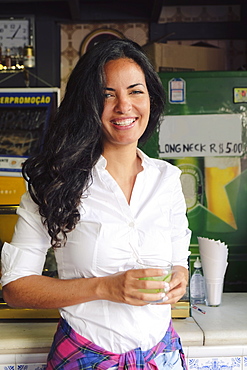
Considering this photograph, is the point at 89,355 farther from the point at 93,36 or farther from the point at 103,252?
the point at 93,36

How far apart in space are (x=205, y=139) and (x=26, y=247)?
68.8 inches

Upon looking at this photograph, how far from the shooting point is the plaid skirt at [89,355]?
132cm

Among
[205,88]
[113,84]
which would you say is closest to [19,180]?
[205,88]

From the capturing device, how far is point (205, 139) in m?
2.88

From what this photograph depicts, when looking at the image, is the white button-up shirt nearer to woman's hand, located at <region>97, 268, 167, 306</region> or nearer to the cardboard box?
woman's hand, located at <region>97, 268, 167, 306</region>

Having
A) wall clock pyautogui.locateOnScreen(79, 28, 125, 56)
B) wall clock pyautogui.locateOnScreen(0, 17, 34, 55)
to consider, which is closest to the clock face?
wall clock pyautogui.locateOnScreen(0, 17, 34, 55)

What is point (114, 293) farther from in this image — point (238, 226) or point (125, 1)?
point (125, 1)

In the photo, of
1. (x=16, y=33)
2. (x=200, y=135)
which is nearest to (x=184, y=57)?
(x=200, y=135)

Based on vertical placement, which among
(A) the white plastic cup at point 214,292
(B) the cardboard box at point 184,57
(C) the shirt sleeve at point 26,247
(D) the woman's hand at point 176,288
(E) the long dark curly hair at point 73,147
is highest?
(B) the cardboard box at point 184,57

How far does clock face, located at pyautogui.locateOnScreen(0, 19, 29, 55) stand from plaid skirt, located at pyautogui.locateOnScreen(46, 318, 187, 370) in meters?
3.89

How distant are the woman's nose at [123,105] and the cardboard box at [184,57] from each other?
222cm

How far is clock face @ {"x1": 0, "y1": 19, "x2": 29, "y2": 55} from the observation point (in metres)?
4.83

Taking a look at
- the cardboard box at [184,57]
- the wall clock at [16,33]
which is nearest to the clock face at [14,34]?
the wall clock at [16,33]

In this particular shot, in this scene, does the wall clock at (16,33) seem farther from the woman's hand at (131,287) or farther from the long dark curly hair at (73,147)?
the woman's hand at (131,287)
